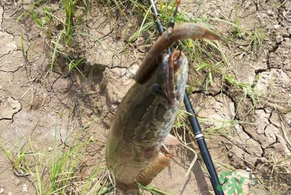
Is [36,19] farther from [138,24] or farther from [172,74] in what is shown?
[172,74]

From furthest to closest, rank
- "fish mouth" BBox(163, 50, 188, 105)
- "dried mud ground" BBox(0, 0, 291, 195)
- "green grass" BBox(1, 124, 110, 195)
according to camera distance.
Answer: "dried mud ground" BBox(0, 0, 291, 195) → "green grass" BBox(1, 124, 110, 195) → "fish mouth" BBox(163, 50, 188, 105)

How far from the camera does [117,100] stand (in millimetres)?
2574

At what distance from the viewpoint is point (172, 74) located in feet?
3.60

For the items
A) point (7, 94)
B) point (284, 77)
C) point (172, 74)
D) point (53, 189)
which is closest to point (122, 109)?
point (172, 74)

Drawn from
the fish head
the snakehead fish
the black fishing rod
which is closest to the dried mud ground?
the black fishing rod

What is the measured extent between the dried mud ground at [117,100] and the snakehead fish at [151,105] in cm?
83


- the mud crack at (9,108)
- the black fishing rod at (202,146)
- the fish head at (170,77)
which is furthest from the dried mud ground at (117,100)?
the fish head at (170,77)

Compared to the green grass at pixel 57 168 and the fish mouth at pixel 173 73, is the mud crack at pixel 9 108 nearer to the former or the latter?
the green grass at pixel 57 168

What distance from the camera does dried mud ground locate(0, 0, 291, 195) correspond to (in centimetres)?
247

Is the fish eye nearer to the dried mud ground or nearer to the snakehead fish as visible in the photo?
the snakehead fish

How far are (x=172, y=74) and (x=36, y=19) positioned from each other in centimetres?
187

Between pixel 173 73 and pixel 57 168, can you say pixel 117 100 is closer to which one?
pixel 57 168

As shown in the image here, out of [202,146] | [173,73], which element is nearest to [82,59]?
[202,146]

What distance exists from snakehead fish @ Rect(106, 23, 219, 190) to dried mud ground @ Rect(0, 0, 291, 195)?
83 cm
